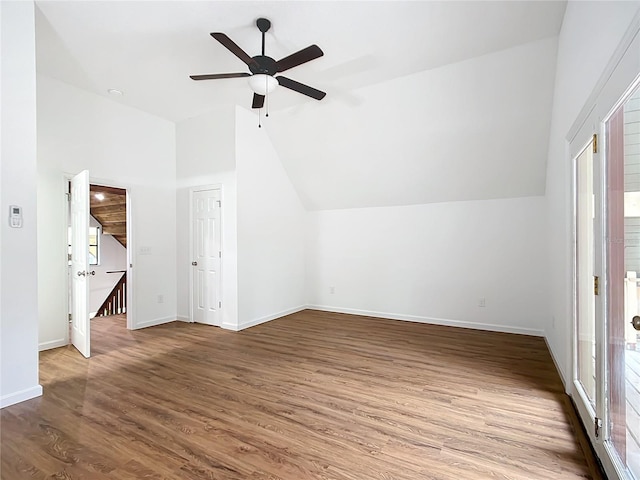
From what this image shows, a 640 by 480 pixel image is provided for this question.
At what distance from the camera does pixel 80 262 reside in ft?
11.9

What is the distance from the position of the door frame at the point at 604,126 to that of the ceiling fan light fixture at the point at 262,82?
2.33 meters

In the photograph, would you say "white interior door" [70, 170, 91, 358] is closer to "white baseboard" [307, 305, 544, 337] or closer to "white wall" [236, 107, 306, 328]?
"white wall" [236, 107, 306, 328]

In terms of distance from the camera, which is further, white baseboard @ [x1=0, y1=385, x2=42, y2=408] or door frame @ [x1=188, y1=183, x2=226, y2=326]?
door frame @ [x1=188, y1=183, x2=226, y2=326]

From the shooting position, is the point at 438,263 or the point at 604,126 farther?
the point at 438,263

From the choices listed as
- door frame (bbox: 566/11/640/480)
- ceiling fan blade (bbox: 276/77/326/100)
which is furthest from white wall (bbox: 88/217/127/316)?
door frame (bbox: 566/11/640/480)

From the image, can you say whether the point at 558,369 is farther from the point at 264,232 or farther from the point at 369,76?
the point at 264,232

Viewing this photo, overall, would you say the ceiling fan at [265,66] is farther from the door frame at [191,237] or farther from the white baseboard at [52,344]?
the white baseboard at [52,344]

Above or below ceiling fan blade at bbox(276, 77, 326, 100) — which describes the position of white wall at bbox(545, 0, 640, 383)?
below

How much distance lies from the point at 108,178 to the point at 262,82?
2989mm

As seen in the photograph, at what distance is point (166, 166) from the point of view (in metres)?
5.15

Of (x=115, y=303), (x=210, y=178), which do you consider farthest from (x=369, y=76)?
(x=115, y=303)

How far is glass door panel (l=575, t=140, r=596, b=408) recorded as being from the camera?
2.07 m

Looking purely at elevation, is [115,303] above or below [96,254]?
below

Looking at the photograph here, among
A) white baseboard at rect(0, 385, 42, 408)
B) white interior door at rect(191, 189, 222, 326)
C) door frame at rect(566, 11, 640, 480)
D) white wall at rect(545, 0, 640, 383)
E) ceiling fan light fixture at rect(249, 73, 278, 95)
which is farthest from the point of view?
white interior door at rect(191, 189, 222, 326)
